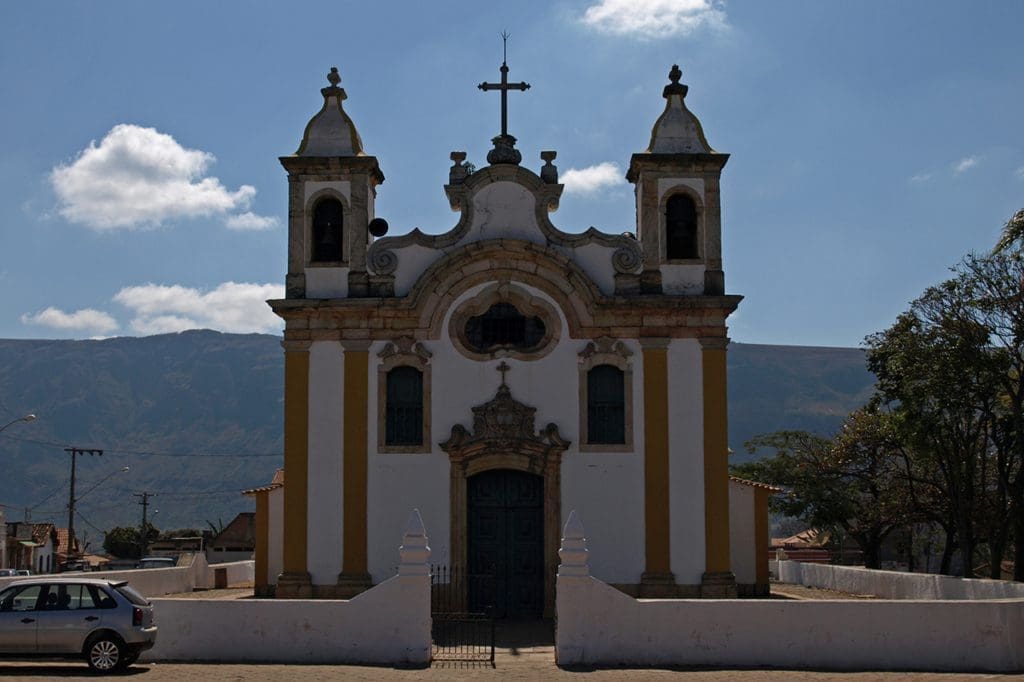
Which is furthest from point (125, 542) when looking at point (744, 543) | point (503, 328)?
point (503, 328)

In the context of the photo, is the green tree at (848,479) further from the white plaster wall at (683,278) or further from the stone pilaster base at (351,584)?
the stone pilaster base at (351,584)

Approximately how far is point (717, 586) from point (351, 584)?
642cm

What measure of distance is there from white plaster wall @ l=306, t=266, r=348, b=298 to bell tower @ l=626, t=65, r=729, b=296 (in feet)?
18.1

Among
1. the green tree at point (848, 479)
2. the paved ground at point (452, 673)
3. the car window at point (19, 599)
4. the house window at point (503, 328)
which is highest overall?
the house window at point (503, 328)

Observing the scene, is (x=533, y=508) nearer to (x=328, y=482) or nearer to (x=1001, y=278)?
(x=328, y=482)

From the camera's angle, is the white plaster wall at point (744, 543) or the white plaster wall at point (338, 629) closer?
the white plaster wall at point (338, 629)

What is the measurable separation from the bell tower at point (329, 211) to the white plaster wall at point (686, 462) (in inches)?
235

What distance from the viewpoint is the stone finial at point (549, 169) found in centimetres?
2483

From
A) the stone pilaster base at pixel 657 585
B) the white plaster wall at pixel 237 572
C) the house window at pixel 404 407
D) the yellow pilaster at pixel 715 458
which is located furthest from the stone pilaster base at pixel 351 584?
the white plaster wall at pixel 237 572

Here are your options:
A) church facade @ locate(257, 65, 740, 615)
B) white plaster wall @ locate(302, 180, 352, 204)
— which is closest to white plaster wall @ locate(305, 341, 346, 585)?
church facade @ locate(257, 65, 740, 615)

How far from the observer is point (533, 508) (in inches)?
909

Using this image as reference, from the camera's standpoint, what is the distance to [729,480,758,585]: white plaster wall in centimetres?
2522

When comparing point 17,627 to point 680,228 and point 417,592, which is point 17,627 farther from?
point 680,228

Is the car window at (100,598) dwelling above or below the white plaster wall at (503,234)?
below
